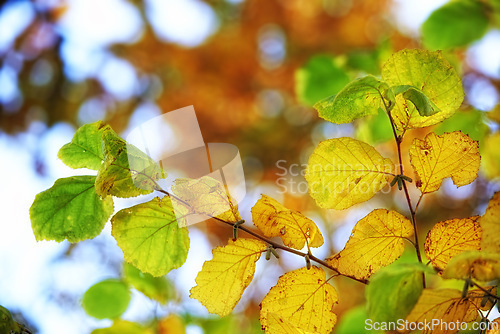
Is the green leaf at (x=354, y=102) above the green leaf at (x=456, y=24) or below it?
below

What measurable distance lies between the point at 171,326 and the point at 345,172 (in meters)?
0.49

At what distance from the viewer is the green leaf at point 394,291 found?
28 cm

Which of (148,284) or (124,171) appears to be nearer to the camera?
(124,171)

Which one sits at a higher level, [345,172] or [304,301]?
[345,172]

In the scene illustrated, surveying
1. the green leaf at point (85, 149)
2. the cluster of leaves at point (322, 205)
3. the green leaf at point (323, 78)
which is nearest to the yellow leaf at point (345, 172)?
the cluster of leaves at point (322, 205)

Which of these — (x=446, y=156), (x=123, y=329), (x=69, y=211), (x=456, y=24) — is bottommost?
(x=123, y=329)

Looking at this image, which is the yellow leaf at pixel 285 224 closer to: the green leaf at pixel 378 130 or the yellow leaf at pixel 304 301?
the yellow leaf at pixel 304 301

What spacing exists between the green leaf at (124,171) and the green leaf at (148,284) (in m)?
0.36

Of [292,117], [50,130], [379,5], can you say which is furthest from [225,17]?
[50,130]

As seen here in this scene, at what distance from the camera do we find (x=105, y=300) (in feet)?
2.31

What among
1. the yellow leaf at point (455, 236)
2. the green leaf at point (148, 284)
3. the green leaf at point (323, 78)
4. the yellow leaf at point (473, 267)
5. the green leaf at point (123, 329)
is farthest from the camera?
the green leaf at point (323, 78)

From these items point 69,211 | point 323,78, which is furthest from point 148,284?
point 323,78

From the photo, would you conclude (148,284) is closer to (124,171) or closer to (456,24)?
(124,171)

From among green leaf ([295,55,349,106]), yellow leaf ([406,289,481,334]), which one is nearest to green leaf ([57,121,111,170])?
yellow leaf ([406,289,481,334])
